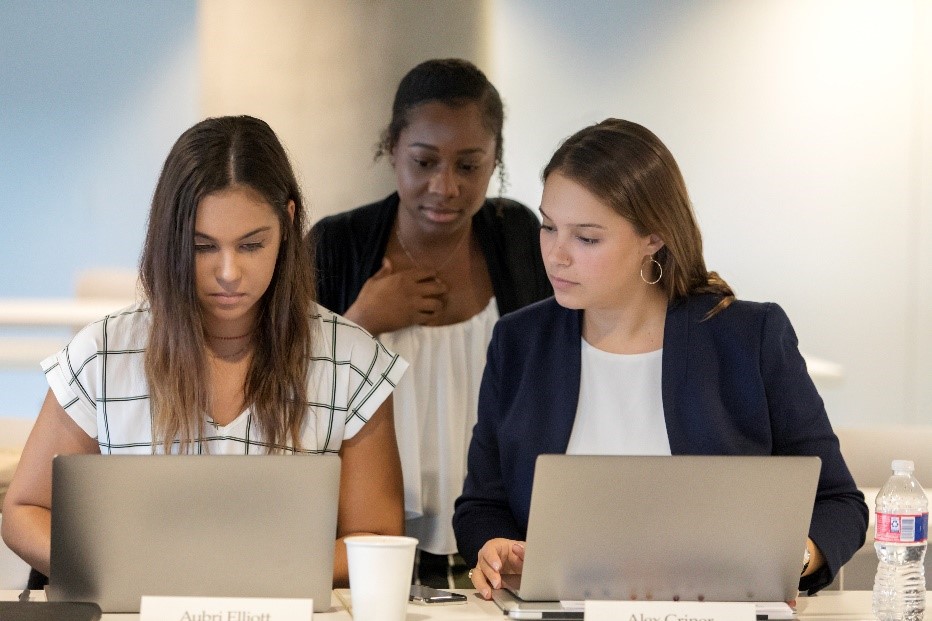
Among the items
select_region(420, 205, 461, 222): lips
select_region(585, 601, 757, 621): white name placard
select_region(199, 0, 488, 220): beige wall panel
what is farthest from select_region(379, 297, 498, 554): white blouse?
select_region(585, 601, 757, 621): white name placard

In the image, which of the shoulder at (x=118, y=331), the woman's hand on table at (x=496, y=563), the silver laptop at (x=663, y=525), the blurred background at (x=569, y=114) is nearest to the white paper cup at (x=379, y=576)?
the silver laptop at (x=663, y=525)

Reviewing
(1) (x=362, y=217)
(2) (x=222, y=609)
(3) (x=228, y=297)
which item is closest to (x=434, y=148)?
(1) (x=362, y=217)

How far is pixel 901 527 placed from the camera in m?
1.59

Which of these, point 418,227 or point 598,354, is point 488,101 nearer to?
point 418,227

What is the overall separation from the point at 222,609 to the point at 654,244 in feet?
3.74

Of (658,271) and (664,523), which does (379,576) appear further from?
(658,271)

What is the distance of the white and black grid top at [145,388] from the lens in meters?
1.94

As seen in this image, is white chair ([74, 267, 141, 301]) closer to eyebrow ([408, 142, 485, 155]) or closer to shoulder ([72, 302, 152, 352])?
eyebrow ([408, 142, 485, 155])

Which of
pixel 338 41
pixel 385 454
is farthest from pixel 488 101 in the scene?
pixel 385 454

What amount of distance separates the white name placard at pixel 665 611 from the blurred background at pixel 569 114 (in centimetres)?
171

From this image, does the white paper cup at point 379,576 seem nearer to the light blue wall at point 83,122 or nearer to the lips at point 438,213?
the lips at point 438,213

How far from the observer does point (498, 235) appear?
2.91 meters

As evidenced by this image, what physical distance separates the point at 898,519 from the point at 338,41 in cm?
201

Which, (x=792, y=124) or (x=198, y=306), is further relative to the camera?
(x=792, y=124)
